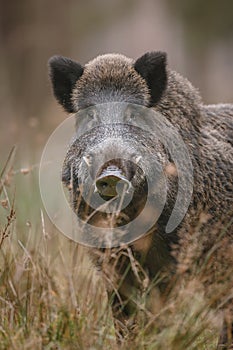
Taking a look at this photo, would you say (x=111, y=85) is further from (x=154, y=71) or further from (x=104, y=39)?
(x=104, y=39)

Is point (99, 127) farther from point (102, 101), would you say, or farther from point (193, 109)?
point (193, 109)

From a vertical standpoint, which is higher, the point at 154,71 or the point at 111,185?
the point at 154,71

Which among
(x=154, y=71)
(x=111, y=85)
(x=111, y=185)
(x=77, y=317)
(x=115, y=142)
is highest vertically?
(x=154, y=71)

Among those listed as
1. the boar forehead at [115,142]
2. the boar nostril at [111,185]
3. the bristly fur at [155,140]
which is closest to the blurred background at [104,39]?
the bristly fur at [155,140]

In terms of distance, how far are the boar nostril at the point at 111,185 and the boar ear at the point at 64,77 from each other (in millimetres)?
1177

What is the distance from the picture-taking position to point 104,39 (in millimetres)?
24156

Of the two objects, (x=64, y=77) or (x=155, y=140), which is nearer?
(x=155, y=140)

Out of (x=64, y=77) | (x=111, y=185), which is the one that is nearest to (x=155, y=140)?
(x=111, y=185)

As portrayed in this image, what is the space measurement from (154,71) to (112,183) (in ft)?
3.81

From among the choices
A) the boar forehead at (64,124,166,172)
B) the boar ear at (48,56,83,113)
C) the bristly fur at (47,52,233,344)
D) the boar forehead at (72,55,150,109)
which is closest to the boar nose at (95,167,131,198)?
the boar forehead at (64,124,166,172)

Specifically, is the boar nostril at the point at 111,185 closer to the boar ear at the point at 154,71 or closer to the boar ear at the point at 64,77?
the boar ear at the point at 154,71

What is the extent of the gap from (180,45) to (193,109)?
16145 millimetres

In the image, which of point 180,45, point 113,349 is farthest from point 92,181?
point 180,45

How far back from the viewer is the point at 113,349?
3.96 meters
